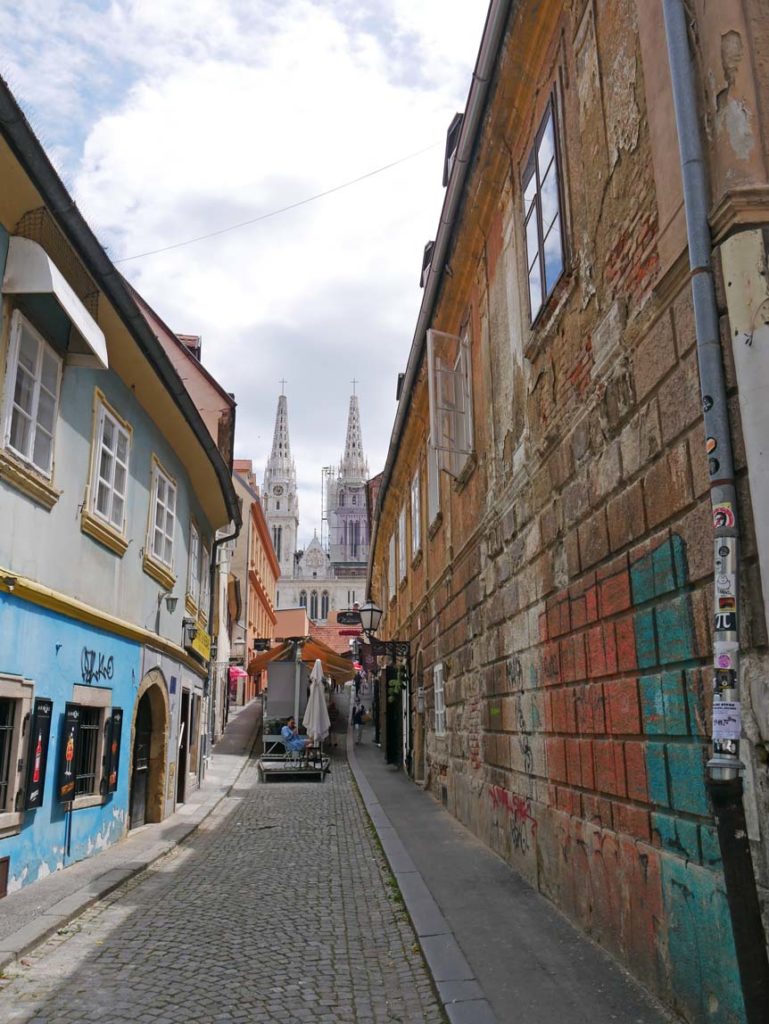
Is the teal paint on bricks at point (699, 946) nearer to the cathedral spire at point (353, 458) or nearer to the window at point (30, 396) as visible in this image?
the window at point (30, 396)

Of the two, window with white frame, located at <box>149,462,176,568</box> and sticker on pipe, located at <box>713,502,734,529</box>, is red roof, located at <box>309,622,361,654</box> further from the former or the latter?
sticker on pipe, located at <box>713,502,734,529</box>

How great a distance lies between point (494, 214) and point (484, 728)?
218 inches

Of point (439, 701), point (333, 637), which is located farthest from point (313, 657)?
point (333, 637)

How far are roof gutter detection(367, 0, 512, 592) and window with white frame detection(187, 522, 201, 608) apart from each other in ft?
14.7

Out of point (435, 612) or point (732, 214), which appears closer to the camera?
point (732, 214)

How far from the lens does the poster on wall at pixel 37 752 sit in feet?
24.1

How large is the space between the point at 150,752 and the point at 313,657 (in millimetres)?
11128

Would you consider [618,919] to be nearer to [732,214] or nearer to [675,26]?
[732,214]

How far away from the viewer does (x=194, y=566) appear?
607 inches

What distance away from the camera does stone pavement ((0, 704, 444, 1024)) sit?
4.73 meters

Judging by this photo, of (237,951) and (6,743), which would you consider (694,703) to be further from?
(6,743)

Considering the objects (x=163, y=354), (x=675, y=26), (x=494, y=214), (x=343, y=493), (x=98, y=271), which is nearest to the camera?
(x=675, y=26)

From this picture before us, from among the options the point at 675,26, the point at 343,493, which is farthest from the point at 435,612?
the point at 343,493

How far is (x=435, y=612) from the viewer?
1357cm
